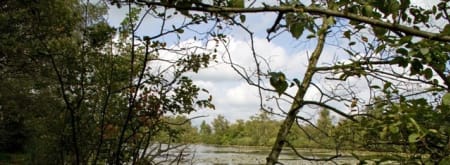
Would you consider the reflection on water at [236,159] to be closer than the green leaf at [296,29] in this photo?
No

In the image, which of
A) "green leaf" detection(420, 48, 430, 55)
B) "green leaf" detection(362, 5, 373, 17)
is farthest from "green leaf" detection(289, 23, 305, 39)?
"green leaf" detection(420, 48, 430, 55)

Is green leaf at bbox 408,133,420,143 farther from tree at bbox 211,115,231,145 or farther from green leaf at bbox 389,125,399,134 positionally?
tree at bbox 211,115,231,145

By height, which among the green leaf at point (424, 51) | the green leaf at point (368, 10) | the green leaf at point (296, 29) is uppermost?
the green leaf at point (368, 10)

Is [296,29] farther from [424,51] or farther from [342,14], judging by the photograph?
[424,51]

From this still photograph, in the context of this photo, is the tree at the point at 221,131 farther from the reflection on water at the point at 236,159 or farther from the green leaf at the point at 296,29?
the green leaf at the point at 296,29

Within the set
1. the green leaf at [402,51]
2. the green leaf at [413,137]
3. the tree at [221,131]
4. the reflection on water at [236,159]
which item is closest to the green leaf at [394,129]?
the green leaf at [413,137]

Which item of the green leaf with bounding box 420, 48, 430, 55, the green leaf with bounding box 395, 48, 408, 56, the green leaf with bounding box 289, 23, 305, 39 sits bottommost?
the green leaf with bounding box 420, 48, 430, 55

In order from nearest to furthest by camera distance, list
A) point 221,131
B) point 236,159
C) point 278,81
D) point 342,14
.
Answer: point 342,14 → point 278,81 → point 236,159 → point 221,131

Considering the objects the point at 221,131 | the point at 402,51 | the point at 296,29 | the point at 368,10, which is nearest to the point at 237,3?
the point at 296,29

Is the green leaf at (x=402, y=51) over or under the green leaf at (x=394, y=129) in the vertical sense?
over

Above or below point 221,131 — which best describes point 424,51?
below

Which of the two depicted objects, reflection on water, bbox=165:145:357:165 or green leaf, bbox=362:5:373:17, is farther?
reflection on water, bbox=165:145:357:165

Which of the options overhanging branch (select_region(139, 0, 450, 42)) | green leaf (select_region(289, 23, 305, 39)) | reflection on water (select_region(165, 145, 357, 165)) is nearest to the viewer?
overhanging branch (select_region(139, 0, 450, 42))

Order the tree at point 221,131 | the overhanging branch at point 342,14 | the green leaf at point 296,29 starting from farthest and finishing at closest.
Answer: the tree at point 221,131 < the green leaf at point 296,29 < the overhanging branch at point 342,14
